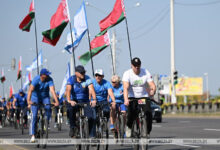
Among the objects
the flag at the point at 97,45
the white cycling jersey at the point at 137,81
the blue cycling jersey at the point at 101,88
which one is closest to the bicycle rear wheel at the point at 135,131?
the white cycling jersey at the point at 137,81

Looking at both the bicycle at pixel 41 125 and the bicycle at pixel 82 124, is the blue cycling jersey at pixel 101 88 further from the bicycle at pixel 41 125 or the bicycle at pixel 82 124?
the bicycle at pixel 82 124

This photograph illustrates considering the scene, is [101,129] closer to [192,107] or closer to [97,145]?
[97,145]

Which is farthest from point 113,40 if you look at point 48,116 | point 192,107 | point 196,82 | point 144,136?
point 196,82

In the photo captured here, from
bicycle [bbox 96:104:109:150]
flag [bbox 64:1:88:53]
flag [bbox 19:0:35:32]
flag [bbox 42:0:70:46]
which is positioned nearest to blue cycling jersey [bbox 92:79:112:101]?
bicycle [bbox 96:104:109:150]

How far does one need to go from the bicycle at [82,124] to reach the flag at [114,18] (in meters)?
9.13

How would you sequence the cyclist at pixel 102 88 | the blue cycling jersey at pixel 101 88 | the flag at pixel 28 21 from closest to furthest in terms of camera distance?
the cyclist at pixel 102 88
the blue cycling jersey at pixel 101 88
the flag at pixel 28 21

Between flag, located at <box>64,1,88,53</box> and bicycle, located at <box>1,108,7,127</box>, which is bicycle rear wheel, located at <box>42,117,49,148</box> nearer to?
flag, located at <box>64,1,88,53</box>

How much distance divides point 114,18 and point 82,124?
32.2 ft

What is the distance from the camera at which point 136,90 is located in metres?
10.7

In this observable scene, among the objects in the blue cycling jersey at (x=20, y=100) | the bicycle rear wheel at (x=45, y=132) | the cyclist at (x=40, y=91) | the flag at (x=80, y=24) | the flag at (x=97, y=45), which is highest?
the flag at (x=80, y=24)

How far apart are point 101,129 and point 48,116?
2.30m

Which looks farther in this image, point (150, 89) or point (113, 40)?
point (113, 40)

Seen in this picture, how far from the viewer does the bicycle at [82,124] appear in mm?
11180

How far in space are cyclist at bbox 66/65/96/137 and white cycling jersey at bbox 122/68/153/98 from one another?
1.05 metres
